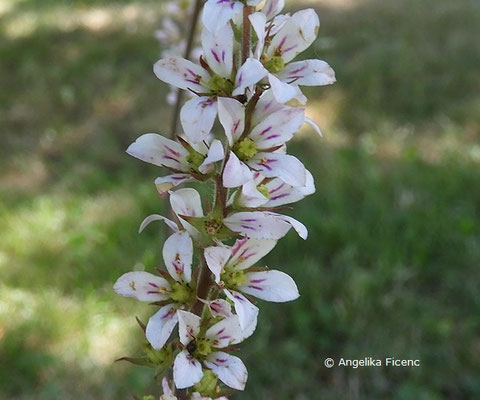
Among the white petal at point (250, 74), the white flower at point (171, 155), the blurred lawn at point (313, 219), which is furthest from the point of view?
the blurred lawn at point (313, 219)

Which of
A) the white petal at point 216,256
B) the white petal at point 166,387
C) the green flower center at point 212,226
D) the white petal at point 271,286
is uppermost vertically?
the green flower center at point 212,226

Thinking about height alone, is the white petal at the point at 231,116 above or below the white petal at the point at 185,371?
above

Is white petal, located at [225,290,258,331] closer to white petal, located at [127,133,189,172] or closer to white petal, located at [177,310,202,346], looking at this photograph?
white petal, located at [177,310,202,346]

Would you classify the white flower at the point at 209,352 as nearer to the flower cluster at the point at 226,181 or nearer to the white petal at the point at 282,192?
the flower cluster at the point at 226,181

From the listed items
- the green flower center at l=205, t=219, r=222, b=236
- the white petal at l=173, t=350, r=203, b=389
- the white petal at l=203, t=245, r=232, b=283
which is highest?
the green flower center at l=205, t=219, r=222, b=236

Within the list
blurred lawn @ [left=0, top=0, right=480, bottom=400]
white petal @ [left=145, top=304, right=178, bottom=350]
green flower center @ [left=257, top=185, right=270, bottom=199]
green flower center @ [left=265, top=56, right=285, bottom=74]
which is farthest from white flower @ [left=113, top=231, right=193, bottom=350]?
blurred lawn @ [left=0, top=0, right=480, bottom=400]

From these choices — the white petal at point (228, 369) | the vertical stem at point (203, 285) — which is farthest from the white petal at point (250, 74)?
the white petal at point (228, 369)
